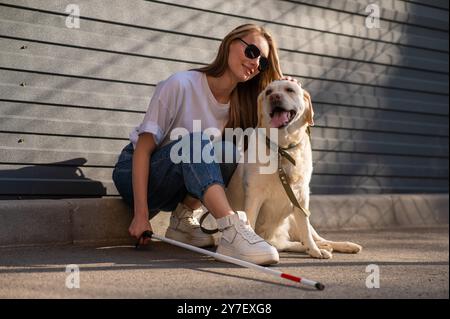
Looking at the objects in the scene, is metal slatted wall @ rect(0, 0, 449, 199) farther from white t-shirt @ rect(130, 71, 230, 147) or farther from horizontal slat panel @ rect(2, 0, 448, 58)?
white t-shirt @ rect(130, 71, 230, 147)

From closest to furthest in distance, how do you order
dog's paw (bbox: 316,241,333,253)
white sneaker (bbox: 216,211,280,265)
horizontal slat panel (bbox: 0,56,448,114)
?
white sneaker (bbox: 216,211,280,265) → dog's paw (bbox: 316,241,333,253) → horizontal slat panel (bbox: 0,56,448,114)

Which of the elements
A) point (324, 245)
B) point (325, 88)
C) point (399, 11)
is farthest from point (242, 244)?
point (399, 11)

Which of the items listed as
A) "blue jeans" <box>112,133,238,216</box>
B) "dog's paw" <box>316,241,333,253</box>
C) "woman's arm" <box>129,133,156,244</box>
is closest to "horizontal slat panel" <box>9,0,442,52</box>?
"blue jeans" <box>112,133,238,216</box>

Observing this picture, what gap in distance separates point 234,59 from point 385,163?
9.41 feet

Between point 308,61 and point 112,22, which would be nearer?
point 112,22

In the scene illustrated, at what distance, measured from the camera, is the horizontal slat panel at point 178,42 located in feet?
13.5

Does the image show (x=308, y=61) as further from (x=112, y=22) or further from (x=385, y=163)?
(x=112, y=22)

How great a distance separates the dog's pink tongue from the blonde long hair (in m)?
0.35

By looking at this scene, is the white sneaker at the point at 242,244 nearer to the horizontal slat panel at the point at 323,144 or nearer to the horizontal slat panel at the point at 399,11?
the horizontal slat panel at the point at 323,144

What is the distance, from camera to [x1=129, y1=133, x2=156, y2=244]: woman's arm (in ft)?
11.7

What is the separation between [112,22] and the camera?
4.45m

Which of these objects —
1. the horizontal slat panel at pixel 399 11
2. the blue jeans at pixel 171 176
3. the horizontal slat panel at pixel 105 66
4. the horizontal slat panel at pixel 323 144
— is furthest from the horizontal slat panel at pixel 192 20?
the blue jeans at pixel 171 176

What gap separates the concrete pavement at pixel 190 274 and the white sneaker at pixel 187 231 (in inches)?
3.6

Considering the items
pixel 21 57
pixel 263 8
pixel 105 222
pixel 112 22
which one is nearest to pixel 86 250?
pixel 105 222
